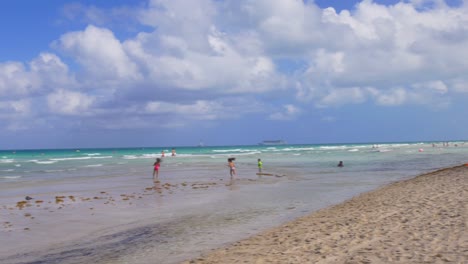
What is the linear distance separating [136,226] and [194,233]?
2384 mm

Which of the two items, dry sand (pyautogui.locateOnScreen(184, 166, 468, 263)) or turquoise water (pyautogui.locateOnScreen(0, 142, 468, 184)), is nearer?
dry sand (pyautogui.locateOnScreen(184, 166, 468, 263))

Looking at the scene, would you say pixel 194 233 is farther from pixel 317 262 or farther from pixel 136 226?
pixel 317 262

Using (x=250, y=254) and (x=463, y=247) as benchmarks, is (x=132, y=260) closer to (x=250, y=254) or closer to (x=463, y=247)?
(x=250, y=254)

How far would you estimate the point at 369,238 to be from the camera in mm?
8633

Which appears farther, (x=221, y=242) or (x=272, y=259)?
(x=221, y=242)

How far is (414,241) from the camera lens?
8094 mm

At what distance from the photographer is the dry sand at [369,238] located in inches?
290

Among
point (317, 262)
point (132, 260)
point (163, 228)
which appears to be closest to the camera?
point (317, 262)

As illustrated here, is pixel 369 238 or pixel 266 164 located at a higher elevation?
pixel 369 238

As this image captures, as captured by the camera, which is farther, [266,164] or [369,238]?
[266,164]

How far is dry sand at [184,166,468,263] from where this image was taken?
24.1 ft

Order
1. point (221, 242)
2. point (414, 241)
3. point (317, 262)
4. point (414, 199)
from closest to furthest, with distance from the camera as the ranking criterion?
point (317, 262) → point (414, 241) → point (221, 242) → point (414, 199)

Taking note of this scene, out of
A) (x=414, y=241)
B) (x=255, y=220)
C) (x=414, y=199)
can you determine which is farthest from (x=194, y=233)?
(x=414, y=199)

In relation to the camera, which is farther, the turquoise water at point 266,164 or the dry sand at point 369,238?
the turquoise water at point 266,164
